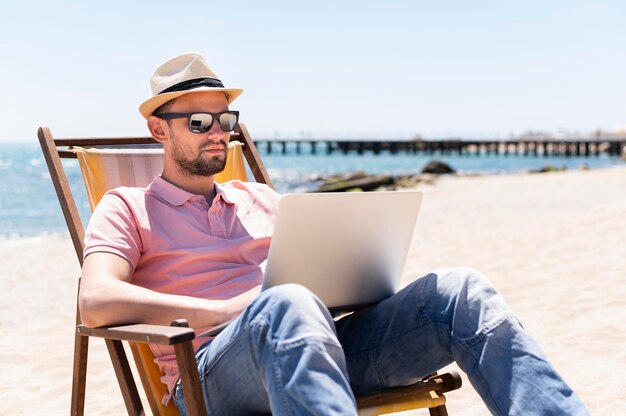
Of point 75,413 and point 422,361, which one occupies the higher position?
point 422,361

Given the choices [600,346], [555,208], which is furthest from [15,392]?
[555,208]

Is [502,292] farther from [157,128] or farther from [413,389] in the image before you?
[157,128]

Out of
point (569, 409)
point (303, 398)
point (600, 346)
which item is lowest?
point (600, 346)

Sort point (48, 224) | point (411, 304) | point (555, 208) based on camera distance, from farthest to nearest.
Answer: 1. point (48, 224)
2. point (555, 208)
3. point (411, 304)

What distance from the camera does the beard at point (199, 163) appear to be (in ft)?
7.89

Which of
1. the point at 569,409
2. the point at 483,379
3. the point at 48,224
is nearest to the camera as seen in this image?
the point at 569,409

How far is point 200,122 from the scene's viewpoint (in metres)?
2.36

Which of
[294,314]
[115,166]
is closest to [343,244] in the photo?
[294,314]

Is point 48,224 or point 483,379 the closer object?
point 483,379

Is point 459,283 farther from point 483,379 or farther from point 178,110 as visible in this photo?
point 178,110

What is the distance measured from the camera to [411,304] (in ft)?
6.97

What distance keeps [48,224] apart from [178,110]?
13.9 meters

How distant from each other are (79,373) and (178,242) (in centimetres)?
64

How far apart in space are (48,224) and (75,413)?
13581 millimetres
